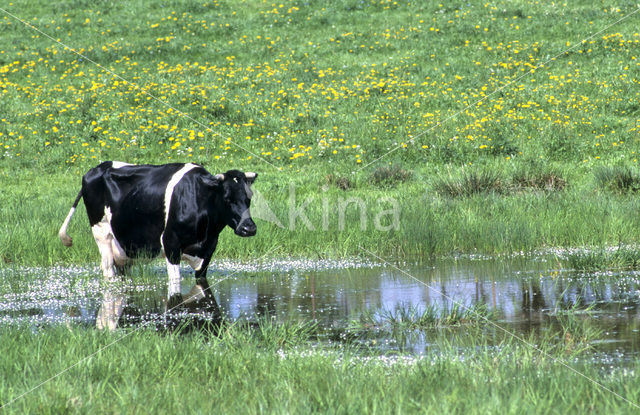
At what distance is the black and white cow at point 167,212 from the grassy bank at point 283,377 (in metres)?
2.44

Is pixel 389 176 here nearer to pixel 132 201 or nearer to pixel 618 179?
pixel 618 179

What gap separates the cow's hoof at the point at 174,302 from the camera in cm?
742

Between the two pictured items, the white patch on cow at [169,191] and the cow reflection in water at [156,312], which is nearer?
the cow reflection in water at [156,312]

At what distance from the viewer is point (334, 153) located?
18484 millimetres

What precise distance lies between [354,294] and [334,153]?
11.0 meters

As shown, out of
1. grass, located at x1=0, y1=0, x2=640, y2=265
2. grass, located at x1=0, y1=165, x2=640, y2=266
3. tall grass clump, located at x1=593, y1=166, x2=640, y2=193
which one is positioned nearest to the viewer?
grass, located at x1=0, y1=165, x2=640, y2=266

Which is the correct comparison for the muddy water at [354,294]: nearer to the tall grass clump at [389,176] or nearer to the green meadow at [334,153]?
the green meadow at [334,153]

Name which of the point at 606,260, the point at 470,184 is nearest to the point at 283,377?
the point at 606,260

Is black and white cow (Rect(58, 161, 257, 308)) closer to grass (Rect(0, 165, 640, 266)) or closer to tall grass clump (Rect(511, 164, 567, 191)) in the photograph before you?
grass (Rect(0, 165, 640, 266))

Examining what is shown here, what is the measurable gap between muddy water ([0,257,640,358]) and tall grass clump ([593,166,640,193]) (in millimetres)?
4741

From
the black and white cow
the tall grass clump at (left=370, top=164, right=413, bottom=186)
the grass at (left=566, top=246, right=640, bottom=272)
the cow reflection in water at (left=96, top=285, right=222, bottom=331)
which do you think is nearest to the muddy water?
the cow reflection in water at (left=96, top=285, right=222, bottom=331)

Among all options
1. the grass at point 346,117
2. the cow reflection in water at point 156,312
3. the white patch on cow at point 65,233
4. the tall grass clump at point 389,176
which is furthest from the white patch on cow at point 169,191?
the tall grass clump at point 389,176

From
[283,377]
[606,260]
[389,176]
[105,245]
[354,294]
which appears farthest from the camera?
[389,176]

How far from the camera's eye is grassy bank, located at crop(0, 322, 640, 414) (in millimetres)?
4152
